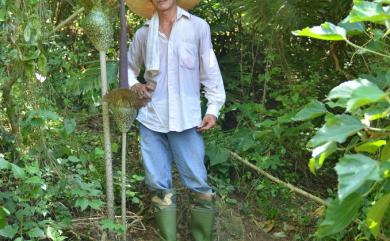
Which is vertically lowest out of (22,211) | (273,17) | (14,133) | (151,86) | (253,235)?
(253,235)

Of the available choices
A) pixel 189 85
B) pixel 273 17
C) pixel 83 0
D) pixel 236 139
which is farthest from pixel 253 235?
pixel 83 0

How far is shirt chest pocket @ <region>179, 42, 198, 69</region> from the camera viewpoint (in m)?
3.24

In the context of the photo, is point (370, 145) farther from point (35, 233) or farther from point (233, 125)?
point (233, 125)

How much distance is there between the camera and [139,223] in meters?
3.59

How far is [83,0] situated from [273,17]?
60.9 inches

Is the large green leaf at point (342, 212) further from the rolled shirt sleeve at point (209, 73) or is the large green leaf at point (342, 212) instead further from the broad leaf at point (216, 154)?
the broad leaf at point (216, 154)

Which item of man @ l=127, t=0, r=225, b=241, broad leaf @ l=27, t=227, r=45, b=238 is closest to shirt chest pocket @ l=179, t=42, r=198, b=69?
man @ l=127, t=0, r=225, b=241

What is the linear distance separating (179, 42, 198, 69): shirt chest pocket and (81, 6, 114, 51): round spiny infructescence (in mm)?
470

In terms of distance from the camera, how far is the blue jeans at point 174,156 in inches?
130


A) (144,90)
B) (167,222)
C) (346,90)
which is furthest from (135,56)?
(346,90)

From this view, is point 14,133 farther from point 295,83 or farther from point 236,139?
point 295,83

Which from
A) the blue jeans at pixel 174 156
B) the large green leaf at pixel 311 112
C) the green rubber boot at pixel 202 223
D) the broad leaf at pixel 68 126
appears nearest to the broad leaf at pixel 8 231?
the broad leaf at pixel 68 126

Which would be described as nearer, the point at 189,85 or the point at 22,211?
the point at 22,211

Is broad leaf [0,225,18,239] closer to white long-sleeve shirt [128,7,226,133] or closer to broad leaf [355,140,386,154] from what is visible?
white long-sleeve shirt [128,7,226,133]
